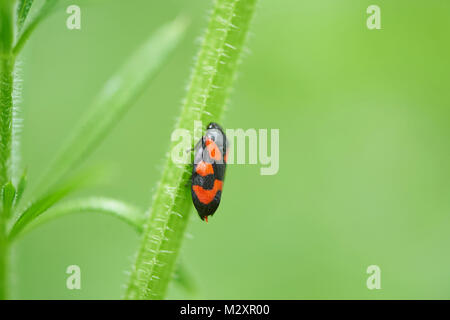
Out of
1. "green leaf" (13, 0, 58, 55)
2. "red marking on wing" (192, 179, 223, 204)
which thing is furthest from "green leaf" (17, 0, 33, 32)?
"red marking on wing" (192, 179, 223, 204)

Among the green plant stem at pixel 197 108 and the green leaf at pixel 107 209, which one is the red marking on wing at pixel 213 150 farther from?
the green leaf at pixel 107 209

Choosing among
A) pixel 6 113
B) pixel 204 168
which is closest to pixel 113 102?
pixel 204 168

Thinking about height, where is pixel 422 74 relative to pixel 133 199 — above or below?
above

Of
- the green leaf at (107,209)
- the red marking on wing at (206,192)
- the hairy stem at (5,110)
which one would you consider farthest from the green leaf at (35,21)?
the red marking on wing at (206,192)

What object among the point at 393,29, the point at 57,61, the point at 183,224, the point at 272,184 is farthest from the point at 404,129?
the point at 183,224
